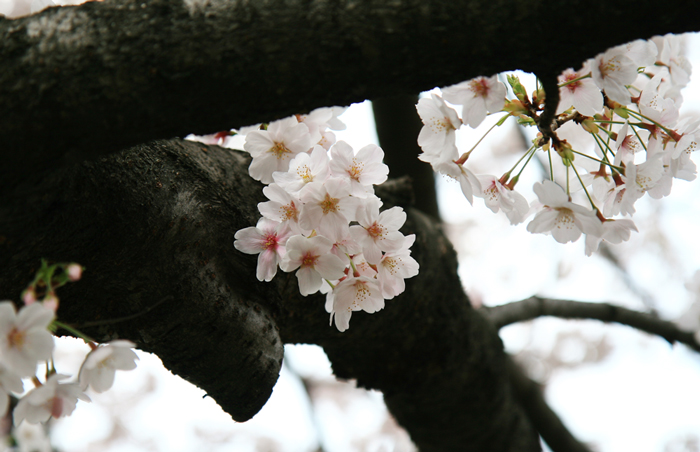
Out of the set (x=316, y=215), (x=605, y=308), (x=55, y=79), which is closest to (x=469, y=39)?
(x=316, y=215)

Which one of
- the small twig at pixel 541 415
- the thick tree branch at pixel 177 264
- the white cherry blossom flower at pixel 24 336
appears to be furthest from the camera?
the small twig at pixel 541 415

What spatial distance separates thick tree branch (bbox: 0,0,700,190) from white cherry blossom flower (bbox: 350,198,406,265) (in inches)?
10.2

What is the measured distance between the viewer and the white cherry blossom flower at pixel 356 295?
35.1 inches

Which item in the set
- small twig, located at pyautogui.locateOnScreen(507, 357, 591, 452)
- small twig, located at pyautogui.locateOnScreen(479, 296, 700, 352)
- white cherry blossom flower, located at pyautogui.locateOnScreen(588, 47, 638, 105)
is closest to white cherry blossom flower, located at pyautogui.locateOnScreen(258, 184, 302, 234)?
white cherry blossom flower, located at pyautogui.locateOnScreen(588, 47, 638, 105)

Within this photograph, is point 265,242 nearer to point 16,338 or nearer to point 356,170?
point 356,170

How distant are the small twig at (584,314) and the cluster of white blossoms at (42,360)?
1.54 meters

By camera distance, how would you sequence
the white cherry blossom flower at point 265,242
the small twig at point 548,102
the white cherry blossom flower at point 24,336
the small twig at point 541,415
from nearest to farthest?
the white cherry blossom flower at point 24,336 < the small twig at point 548,102 < the white cherry blossom flower at point 265,242 < the small twig at point 541,415

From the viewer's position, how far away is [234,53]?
65 cm

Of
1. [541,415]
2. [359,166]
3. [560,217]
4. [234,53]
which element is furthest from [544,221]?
[541,415]

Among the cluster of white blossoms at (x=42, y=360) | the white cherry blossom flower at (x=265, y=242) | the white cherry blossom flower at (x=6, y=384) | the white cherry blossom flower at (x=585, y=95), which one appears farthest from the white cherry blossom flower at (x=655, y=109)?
the white cherry blossom flower at (x=6, y=384)

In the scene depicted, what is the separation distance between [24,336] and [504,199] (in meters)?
0.83

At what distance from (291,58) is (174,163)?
0.47 metres

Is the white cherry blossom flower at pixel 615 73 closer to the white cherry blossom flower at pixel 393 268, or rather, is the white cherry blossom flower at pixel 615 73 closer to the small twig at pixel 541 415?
the white cherry blossom flower at pixel 393 268

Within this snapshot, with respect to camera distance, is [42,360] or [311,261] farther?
[311,261]
